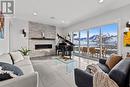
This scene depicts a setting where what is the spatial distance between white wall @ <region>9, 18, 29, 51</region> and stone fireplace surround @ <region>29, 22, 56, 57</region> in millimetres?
563

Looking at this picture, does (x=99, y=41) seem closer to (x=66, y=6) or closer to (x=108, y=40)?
(x=108, y=40)

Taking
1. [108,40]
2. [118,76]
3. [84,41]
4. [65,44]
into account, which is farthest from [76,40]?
[118,76]

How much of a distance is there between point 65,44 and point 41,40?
190cm

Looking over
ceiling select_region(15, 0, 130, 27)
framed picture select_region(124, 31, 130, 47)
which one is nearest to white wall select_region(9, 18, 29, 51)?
ceiling select_region(15, 0, 130, 27)

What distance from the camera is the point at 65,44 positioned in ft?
28.6

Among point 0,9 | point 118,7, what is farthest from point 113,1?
point 0,9

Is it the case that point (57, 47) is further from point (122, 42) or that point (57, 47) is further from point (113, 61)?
point (113, 61)

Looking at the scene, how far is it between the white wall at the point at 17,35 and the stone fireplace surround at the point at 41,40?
1.85 feet

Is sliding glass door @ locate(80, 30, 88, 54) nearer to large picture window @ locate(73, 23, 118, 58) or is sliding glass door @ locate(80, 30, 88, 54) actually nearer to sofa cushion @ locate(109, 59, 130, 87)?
large picture window @ locate(73, 23, 118, 58)

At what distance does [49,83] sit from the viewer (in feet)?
10.4

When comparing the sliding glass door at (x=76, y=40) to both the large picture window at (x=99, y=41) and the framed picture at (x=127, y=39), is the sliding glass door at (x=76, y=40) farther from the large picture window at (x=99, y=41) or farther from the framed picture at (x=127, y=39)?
the framed picture at (x=127, y=39)

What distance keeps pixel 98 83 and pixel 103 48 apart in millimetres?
5592

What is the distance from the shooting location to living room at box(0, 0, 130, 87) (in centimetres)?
190

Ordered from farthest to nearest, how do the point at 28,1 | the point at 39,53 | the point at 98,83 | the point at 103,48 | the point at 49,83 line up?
the point at 39,53
the point at 103,48
the point at 28,1
the point at 49,83
the point at 98,83
